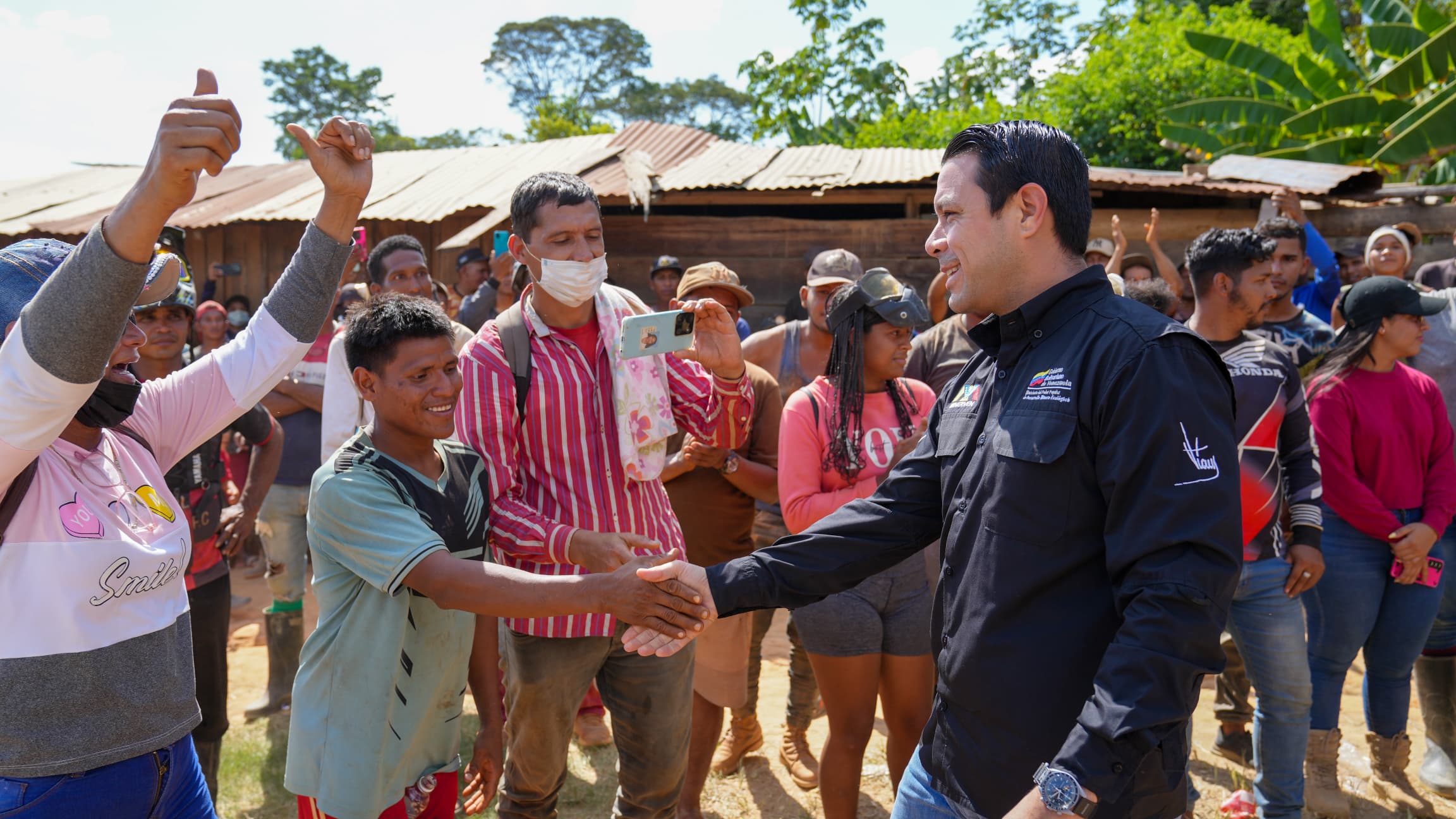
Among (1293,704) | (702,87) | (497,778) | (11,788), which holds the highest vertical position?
(702,87)

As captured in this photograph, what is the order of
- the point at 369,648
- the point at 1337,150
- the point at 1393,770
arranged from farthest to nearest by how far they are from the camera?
the point at 1337,150
the point at 1393,770
the point at 369,648

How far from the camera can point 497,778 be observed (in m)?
2.95

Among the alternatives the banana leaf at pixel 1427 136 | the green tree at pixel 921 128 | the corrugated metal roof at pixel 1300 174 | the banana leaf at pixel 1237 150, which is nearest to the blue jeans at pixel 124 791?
the corrugated metal roof at pixel 1300 174

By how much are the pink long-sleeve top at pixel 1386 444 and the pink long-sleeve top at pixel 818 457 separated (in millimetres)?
2045

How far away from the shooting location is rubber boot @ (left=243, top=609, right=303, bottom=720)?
220 inches

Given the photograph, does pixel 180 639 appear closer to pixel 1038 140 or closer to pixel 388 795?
pixel 388 795

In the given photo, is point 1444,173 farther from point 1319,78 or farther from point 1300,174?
point 1300,174

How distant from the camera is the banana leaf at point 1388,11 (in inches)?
543

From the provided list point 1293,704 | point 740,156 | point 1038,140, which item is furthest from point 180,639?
point 740,156

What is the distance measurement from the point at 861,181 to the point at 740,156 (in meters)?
1.84

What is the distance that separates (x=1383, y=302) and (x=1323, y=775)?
2.08 metres

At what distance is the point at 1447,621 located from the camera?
4754mm

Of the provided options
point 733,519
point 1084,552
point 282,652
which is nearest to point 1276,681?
point 733,519

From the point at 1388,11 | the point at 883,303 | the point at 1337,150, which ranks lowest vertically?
the point at 883,303
